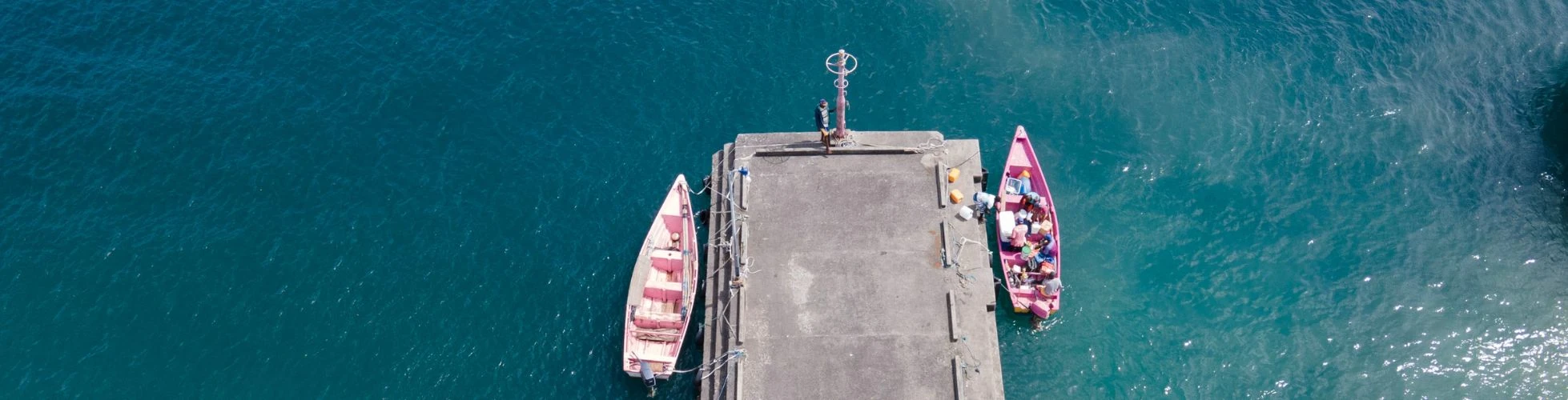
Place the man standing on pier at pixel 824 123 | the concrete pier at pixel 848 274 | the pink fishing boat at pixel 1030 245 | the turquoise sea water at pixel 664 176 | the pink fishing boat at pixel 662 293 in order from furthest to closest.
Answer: the pink fishing boat at pixel 1030 245
the turquoise sea water at pixel 664 176
the pink fishing boat at pixel 662 293
the man standing on pier at pixel 824 123
the concrete pier at pixel 848 274

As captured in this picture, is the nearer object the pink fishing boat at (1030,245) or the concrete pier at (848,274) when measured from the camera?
the concrete pier at (848,274)

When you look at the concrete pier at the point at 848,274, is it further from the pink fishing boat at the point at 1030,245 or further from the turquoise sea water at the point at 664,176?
the turquoise sea water at the point at 664,176

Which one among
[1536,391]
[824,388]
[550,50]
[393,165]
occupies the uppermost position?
[550,50]

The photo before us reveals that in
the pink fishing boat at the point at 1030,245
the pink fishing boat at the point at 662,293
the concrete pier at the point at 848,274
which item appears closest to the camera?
the concrete pier at the point at 848,274

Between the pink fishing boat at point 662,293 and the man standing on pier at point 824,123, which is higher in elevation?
the man standing on pier at point 824,123

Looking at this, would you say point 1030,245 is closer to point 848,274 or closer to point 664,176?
point 848,274

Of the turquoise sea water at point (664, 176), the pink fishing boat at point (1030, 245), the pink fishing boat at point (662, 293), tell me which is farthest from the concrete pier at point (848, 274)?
the turquoise sea water at point (664, 176)

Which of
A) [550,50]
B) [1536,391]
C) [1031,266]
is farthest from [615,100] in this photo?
[1536,391]

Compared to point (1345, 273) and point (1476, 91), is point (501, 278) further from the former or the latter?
point (1476, 91)
